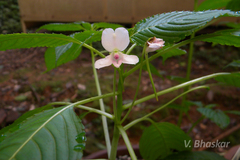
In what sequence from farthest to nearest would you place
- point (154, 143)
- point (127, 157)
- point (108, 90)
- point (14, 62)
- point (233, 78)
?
point (14, 62)
point (108, 90)
point (127, 157)
point (154, 143)
point (233, 78)

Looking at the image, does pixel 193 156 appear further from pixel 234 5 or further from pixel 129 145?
pixel 234 5

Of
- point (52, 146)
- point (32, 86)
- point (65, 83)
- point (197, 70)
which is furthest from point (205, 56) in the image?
point (52, 146)

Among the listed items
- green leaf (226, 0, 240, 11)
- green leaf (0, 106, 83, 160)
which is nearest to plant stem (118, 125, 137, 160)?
green leaf (0, 106, 83, 160)

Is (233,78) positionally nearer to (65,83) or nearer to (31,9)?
(65,83)

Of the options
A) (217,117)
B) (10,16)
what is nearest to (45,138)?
(217,117)

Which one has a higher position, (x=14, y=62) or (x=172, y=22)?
(x=172, y=22)

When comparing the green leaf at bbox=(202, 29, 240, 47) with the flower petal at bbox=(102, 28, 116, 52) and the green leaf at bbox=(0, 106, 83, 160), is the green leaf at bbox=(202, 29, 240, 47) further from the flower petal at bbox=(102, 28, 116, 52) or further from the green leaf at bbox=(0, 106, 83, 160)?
the green leaf at bbox=(0, 106, 83, 160)
